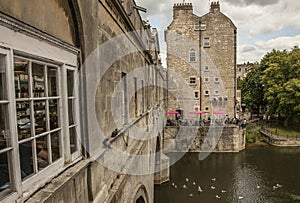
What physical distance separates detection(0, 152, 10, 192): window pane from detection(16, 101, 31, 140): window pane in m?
0.23

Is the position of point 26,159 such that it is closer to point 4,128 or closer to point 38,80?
point 4,128

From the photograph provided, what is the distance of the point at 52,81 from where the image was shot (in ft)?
8.63

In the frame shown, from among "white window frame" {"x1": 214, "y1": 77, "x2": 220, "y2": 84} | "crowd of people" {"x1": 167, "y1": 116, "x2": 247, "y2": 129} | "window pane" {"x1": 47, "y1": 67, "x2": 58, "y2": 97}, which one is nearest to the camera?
"window pane" {"x1": 47, "y1": 67, "x2": 58, "y2": 97}

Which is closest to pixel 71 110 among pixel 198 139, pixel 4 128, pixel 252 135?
pixel 4 128

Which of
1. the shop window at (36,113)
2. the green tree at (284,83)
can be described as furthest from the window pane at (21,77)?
the green tree at (284,83)

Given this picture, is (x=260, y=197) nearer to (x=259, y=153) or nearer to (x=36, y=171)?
(x=259, y=153)

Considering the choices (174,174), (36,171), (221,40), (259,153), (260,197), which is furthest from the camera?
(221,40)

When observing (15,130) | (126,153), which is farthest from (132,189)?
(15,130)

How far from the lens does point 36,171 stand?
7.45 feet

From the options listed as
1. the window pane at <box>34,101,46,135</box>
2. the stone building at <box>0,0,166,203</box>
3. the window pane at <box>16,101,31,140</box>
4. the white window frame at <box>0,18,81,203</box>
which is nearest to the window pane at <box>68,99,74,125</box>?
the stone building at <box>0,0,166,203</box>

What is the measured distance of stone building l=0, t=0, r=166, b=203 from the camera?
6.35 ft

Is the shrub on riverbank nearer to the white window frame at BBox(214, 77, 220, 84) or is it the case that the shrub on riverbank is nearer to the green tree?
the green tree

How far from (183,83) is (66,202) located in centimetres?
2650

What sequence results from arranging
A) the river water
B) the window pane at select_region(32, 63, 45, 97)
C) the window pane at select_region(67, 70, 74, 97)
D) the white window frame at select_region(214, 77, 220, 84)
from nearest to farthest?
the window pane at select_region(32, 63, 45, 97) < the window pane at select_region(67, 70, 74, 97) < the river water < the white window frame at select_region(214, 77, 220, 84)
